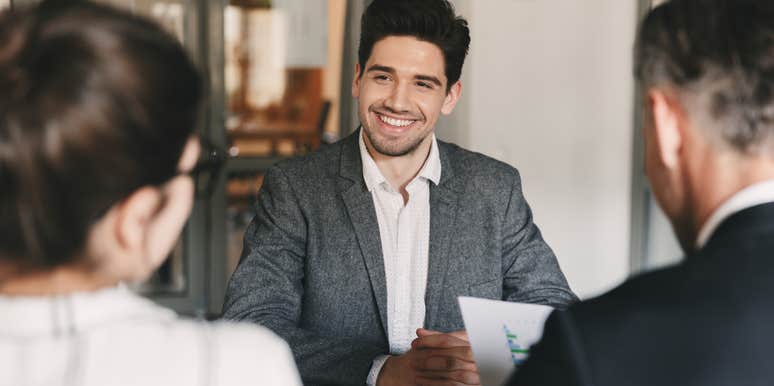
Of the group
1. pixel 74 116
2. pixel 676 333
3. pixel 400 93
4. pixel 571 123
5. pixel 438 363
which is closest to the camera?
pixel 74 116

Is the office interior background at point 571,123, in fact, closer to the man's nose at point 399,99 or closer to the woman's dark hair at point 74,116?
the man's nose at point 399,99

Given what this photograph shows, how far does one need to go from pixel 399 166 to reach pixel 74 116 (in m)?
1.50

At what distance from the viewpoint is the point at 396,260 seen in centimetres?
210

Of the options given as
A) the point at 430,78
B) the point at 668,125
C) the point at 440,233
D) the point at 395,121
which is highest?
the point at 668,125

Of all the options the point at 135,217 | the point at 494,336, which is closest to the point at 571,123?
the point at 494,336

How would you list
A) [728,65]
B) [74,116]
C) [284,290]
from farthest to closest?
1. [284,290]
2. [728,65]
3. [74,116]

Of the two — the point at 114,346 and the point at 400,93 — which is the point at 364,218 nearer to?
the point at 400,93

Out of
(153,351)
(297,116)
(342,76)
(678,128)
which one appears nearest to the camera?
(153,351)

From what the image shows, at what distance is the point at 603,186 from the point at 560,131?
0.34 m

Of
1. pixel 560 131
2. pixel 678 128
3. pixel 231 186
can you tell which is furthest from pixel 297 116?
pixel 678 128

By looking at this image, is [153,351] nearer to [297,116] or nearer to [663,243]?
[663,243]

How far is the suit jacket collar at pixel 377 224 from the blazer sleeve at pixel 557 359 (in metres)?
1.15

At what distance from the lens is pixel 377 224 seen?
2100mm

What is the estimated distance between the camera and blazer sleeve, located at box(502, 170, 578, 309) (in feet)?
6.88
